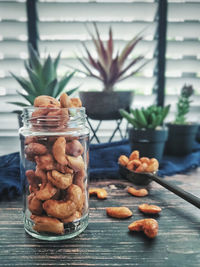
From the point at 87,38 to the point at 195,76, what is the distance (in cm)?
81

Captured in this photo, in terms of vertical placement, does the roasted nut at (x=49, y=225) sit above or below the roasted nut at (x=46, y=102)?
below

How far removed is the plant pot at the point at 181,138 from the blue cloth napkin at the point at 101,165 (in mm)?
65

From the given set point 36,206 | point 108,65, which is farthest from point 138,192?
point 108,65

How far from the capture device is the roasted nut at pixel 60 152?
0.41 m

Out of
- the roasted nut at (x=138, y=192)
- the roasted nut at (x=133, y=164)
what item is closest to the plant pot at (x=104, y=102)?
the roasted nut at (x=133, y=164)

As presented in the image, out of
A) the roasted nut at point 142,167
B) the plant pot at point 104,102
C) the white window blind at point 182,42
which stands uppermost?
the white window blind at point 182,42

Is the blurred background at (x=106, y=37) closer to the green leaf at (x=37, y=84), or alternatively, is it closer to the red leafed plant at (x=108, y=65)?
the red leafed plant at (x=108, y=65)

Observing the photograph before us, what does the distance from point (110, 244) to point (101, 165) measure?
0.48 m

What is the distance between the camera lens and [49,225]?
408mm

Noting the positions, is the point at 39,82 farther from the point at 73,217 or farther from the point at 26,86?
the point at 73,217

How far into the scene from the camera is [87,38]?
1.65m

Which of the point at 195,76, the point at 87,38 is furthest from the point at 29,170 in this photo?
the point at 195,76

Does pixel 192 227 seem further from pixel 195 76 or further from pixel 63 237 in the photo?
pixel 195 76

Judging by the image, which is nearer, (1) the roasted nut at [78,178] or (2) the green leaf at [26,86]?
(1) the roasted nut at [78,178]
